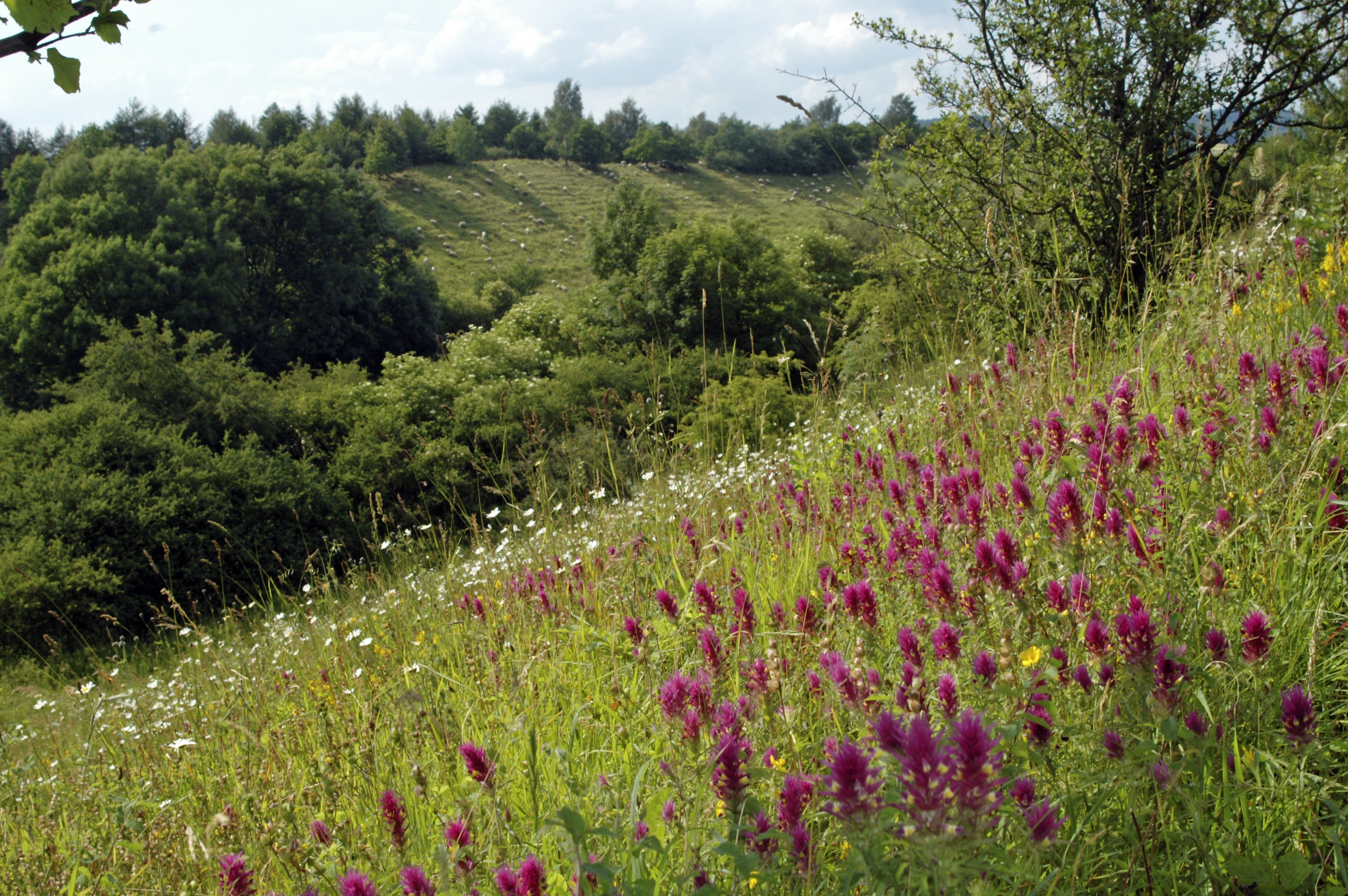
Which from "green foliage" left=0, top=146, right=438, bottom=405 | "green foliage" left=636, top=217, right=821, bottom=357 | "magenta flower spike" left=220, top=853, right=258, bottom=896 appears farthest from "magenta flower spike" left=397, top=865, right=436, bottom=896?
"green foliage" left=0, top=146, right=438, bottom=405

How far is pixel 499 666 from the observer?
8.92 feet

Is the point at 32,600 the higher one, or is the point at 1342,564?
the point at 1342,564

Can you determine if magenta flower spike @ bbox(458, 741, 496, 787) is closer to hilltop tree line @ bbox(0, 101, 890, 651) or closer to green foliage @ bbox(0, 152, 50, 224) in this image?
hilltop tree line @ bbox(0, 101, 890, 651)

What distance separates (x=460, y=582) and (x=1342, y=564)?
13.0 feet

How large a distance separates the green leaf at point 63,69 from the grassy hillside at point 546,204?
41344 mm

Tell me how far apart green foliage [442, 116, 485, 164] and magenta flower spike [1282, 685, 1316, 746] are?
6887 cm

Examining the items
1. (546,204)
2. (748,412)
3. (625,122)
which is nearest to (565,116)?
(625,122)

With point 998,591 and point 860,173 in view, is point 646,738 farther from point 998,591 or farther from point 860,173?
point 860,173

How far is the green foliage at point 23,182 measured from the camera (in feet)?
112

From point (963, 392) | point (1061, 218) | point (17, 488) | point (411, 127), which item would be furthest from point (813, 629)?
point (411, 127)

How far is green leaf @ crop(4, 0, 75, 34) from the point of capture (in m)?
1.64

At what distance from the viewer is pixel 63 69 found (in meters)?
1.96

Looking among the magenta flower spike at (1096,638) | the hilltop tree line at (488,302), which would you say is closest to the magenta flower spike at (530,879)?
the magenta flower spike at (1096,638)

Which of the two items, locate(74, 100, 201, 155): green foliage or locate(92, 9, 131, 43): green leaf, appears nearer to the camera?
locate(92, 9, 131, 43): green leaf
